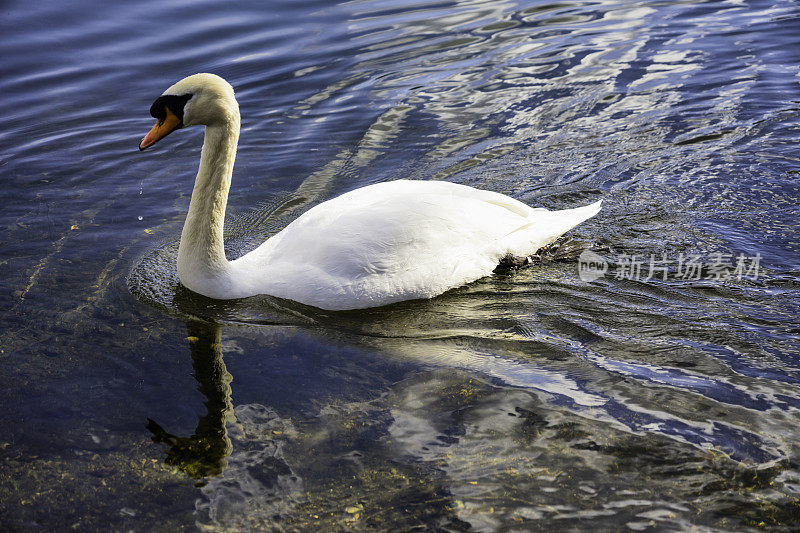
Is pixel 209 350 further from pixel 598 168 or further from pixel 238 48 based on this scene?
pixel 238 48

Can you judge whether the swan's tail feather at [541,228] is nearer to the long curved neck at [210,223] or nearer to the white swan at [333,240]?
the white swan at [333,240]

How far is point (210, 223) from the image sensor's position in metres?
6.02

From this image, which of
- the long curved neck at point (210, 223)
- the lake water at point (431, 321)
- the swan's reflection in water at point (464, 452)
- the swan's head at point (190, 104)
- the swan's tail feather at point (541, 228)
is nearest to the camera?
the swan's reflection in water at point (464, 452)

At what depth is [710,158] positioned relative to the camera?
818cm

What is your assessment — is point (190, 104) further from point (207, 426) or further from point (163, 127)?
point (207, 426)

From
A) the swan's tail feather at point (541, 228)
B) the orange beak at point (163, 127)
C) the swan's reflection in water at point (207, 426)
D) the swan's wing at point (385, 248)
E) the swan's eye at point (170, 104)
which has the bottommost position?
the swan's reflection in water at point (207, 426)

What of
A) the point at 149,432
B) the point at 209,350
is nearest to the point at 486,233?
the point at 209,350

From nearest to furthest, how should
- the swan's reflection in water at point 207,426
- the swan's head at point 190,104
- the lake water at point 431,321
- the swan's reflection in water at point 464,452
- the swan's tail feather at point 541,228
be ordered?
the swan's reflection in water at point 464,452
the lake water at point 431,321
the swan's reflection in water at point 207,426
the swan's head at point 190,104
the swan's tail feather at point 541,228

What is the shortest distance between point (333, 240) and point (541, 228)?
189 cm

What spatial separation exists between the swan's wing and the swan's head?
1.06m

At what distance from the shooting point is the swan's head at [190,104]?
18.7 ft

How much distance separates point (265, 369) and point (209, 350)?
509mm

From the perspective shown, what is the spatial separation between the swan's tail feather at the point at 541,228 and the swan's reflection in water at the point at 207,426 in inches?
96.9

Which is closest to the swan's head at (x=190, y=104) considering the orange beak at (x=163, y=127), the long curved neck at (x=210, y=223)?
the orange beak at (x=163, y=127)
